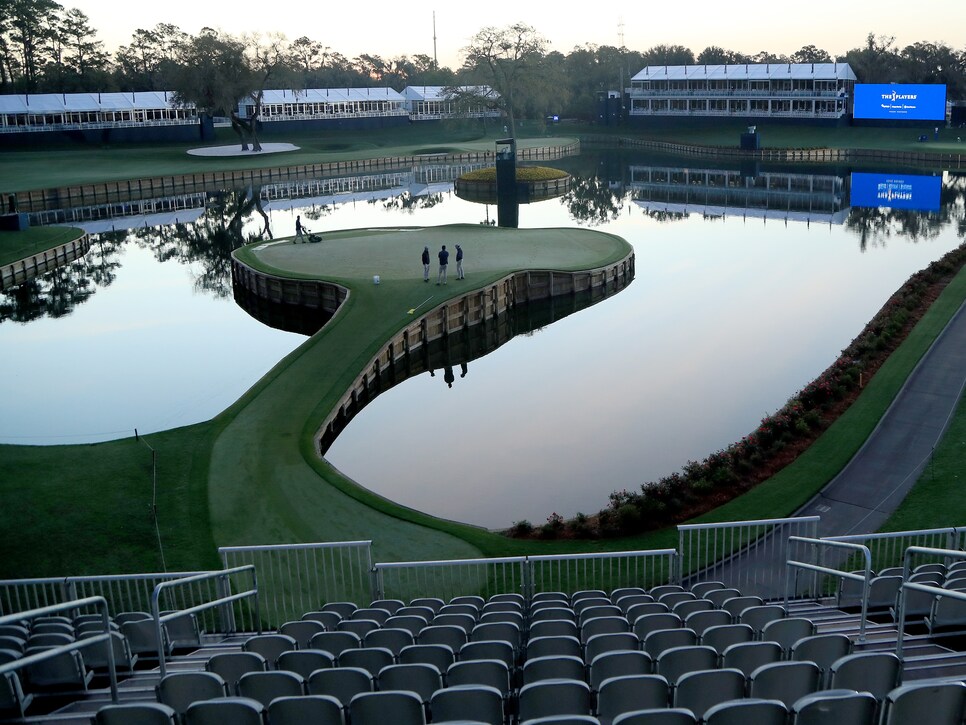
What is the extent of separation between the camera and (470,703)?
7.24 meters

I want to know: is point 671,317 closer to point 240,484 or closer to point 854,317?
point 854,317

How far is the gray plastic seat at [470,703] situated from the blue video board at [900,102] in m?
114

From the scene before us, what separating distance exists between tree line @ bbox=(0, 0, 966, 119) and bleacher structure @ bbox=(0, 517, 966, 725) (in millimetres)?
91785

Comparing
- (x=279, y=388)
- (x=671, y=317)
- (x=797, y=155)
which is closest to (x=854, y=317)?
(x=671, y=317)

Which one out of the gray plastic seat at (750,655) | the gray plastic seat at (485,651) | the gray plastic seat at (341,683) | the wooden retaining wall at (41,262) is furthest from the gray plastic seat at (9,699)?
the wooden retaining wall at (41,262)

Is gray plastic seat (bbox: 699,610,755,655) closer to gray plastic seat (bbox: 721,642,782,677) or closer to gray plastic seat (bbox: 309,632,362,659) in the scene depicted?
gray plastic seat (bbox: 721,642,782,677)

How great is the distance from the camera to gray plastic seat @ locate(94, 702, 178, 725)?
6824mm

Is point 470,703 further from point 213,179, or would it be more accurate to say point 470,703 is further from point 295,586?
point 213,179

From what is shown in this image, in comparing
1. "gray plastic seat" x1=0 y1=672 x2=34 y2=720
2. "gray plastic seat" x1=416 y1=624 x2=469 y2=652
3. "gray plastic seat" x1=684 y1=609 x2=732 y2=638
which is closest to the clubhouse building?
"gray plastic seat" x1=684 y1=609 x2=732 y2=638

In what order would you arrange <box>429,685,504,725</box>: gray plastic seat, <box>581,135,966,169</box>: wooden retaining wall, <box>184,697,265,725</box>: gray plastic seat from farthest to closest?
<box>581,135,966,169</box>: wooden retaining wall → <box>429,685,504,725</box>: gray plastic seat → <box>184,697,265,725</box>: gray plastic seat

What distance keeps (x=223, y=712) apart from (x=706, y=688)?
12.5 ft

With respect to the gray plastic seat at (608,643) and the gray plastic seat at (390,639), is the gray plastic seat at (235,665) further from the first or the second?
the gray plastic seat at (608,643)

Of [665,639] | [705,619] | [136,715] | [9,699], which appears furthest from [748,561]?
[9,699]

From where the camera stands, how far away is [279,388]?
27.8 m
